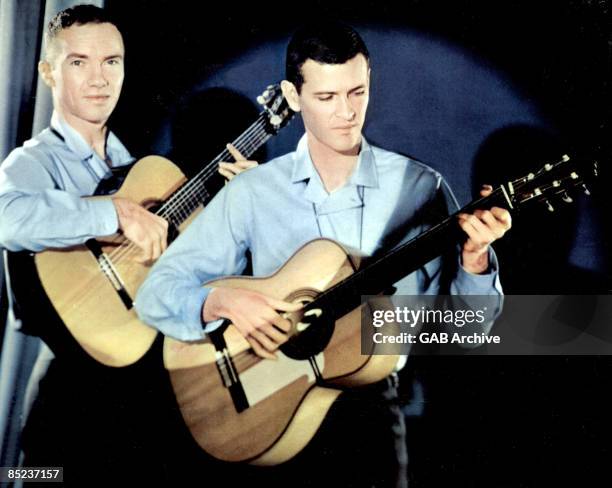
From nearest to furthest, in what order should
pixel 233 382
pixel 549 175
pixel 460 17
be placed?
pixel 549 175 → pixel 233 382 → pixel 460 17

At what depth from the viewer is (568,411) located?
2150mm

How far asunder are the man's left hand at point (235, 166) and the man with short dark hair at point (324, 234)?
3 centimetres

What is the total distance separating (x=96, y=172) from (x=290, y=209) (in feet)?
2.01

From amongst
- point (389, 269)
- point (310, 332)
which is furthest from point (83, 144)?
point (389, 269)

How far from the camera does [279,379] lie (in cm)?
205

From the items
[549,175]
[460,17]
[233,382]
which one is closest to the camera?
[549,175]

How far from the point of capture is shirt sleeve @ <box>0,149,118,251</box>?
6.99 ft

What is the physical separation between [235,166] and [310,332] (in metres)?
0.57

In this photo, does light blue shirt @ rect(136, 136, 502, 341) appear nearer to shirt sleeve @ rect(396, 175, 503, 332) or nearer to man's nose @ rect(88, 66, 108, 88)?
shirt sleeve @ rect(396, 175, 503, 332)

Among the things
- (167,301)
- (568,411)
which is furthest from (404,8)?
(568,411)

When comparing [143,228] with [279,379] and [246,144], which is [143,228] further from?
[279,379]

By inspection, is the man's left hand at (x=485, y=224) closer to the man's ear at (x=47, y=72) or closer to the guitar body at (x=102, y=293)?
the guitar body at (x=102, y=293)

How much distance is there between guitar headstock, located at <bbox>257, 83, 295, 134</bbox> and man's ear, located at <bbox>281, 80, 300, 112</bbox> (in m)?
0.01

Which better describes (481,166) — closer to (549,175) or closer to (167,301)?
(549,175)
